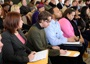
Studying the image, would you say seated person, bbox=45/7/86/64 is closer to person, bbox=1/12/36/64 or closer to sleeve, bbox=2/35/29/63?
person, bbox=1/12/36/64

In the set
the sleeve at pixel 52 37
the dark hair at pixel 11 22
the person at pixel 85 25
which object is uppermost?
the dark hair at pixel 11 22

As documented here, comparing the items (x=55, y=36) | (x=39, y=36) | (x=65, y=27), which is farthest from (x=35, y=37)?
(x=65, y=27)

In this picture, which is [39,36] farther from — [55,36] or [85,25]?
[85,25]

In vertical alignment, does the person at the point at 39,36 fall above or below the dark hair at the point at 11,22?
below

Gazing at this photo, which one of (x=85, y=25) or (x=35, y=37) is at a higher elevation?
(x=35, y=37)

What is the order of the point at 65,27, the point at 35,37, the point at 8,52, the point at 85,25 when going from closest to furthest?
the point at 8,52 < the point at 35,37 < the point at 65,27 < the point at 85,25

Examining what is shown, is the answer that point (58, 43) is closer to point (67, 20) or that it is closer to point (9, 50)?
point (67, 20)

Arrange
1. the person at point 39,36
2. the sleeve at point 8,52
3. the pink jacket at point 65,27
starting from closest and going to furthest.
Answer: the sleeve at point 8,52, the person at point 39,36, the pink jacket at point 65,27

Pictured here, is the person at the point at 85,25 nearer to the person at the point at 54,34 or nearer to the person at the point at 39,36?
the person at the point at 54,34

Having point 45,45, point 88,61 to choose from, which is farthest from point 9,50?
point 88,61

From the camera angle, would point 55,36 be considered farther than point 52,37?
Yes

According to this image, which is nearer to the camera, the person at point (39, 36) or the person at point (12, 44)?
the person at point (12, 44)

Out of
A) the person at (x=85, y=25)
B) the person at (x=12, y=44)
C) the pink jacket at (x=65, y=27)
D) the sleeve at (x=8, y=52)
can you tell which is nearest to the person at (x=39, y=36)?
the person at (x=12, y=44)

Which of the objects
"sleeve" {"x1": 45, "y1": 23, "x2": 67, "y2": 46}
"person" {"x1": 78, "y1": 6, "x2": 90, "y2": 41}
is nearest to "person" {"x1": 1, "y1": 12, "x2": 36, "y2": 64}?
"sleeve" {"x1": 45, "y1": 23, "x2": 67, "y2": 46}
